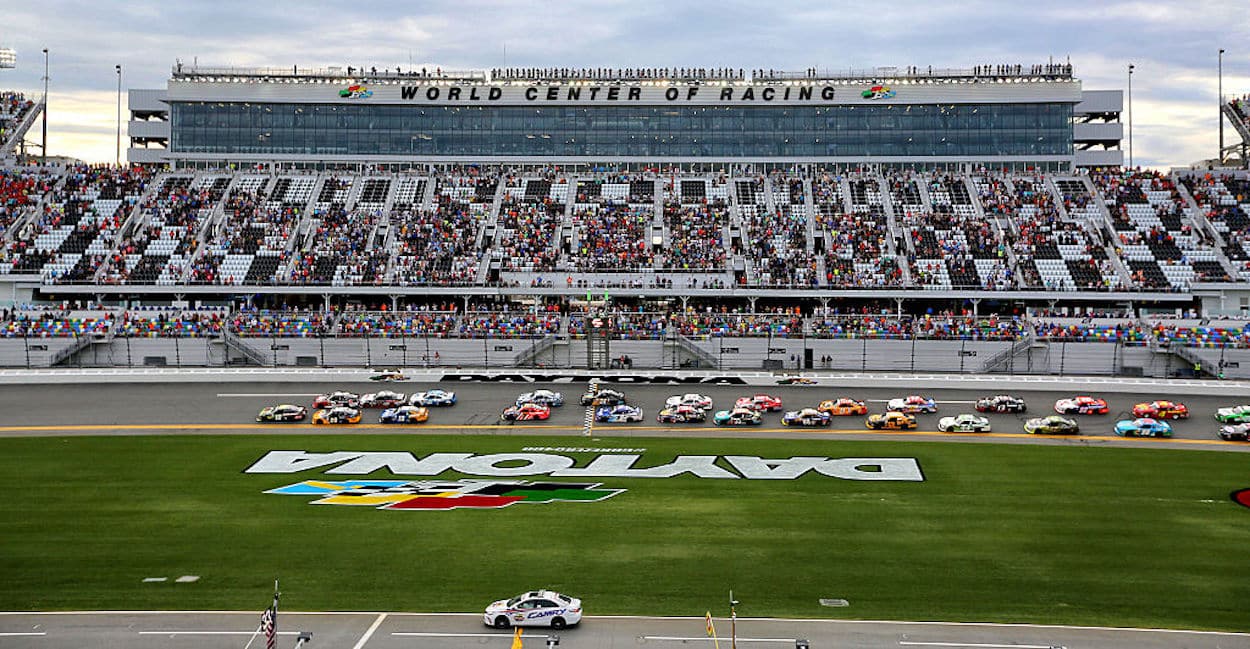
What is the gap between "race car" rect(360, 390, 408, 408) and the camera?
70.4 meters

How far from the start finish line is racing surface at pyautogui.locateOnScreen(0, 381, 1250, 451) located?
264 inches

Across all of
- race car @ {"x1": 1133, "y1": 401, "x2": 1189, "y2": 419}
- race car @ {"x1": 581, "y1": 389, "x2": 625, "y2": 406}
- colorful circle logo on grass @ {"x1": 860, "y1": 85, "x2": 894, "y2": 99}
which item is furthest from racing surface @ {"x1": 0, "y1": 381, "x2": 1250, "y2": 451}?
colorful circle logo on grass @ {"x1": 860, "y1": 85, "x2": 894, "y2": 99}

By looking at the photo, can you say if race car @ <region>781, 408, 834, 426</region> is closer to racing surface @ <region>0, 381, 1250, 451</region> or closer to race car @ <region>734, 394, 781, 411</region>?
racing surface @ <region>0, 381, 1250, 451</region>

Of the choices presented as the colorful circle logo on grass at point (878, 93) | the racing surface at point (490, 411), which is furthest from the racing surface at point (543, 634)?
the colorful circle logo on grass at point (878, 93)

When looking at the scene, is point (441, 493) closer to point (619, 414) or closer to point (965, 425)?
point (619, 414)

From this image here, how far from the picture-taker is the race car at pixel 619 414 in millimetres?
66438

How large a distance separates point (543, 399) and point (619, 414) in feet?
20.3

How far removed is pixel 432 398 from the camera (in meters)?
70.7

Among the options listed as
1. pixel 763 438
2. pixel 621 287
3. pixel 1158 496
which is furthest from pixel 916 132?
pixel 1158 496

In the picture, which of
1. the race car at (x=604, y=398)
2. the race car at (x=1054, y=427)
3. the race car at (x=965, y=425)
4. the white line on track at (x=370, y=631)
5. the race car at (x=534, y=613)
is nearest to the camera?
the white line on track at (x=370, y=631)

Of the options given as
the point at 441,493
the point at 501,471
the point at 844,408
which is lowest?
the point at 441,493

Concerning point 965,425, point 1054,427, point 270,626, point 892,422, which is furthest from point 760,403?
point 270,626

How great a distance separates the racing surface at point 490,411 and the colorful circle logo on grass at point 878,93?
50.5 meters

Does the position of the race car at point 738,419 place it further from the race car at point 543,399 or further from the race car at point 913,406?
the race car at point 543,399
